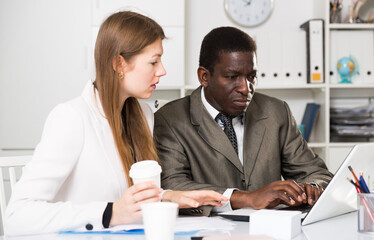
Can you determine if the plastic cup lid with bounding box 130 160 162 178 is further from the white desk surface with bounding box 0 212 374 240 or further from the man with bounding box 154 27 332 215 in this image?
the man with bounding box 154 27 332 215

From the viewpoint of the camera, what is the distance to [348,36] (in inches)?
134

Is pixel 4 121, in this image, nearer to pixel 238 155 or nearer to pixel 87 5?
pixel 87 5

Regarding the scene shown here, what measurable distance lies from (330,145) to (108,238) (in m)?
2.42

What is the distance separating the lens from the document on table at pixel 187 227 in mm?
1265

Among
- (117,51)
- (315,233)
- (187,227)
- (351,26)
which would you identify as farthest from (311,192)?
(351,26)

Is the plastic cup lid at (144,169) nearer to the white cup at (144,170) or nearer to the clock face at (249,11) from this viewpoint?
the white cup at (144,170)

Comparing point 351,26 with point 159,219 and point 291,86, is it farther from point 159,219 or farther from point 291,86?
point 159,219

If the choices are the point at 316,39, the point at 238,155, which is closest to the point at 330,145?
the point at 316,39

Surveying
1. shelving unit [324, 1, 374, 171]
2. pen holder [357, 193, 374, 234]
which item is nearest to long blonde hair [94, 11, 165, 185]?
pen holder [357, 193, 374, 234]

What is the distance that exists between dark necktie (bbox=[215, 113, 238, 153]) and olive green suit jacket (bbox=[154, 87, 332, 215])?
4 cm

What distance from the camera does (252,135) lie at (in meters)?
1.87

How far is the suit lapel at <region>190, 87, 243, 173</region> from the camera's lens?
180 centimetres

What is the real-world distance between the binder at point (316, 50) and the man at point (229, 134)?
149 centimetres

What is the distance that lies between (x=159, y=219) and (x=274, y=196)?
602 millimetres
